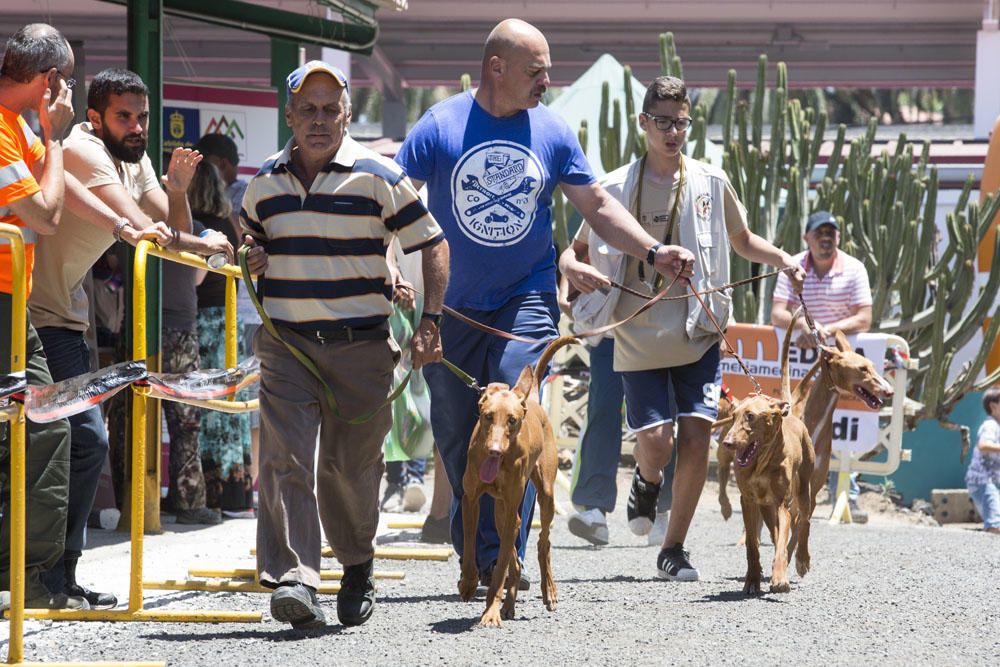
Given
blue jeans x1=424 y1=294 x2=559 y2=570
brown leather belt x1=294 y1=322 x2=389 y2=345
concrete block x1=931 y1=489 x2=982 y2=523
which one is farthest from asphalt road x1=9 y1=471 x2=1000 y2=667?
concrete block x1=931 y1=489 x2=982 y2=523

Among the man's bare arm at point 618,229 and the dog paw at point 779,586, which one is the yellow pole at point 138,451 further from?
the dog paw at point 779,586

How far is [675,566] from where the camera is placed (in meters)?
7.21

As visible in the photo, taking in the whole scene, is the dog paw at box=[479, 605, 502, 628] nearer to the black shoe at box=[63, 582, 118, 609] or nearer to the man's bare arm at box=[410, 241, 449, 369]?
the man's bare arm at box=[410, 241, 449, 369]

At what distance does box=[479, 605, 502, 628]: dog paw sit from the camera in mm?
5691

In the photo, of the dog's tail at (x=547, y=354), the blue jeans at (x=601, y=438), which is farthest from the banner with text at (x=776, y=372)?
the dog's tail at (x=547, y=354)

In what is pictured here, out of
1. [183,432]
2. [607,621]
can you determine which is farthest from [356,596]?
[183,432]

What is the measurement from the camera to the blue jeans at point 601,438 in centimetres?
952

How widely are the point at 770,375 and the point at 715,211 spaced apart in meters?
4.09

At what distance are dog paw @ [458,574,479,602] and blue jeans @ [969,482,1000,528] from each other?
27.6 ft

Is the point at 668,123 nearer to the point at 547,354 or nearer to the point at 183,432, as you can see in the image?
the point at 547,354

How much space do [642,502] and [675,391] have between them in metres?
0.72

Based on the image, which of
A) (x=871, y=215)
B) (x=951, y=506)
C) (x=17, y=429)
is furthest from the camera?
(x=951, y=506)

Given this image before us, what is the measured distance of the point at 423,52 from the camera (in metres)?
22.4

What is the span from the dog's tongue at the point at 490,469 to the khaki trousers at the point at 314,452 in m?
0.43
